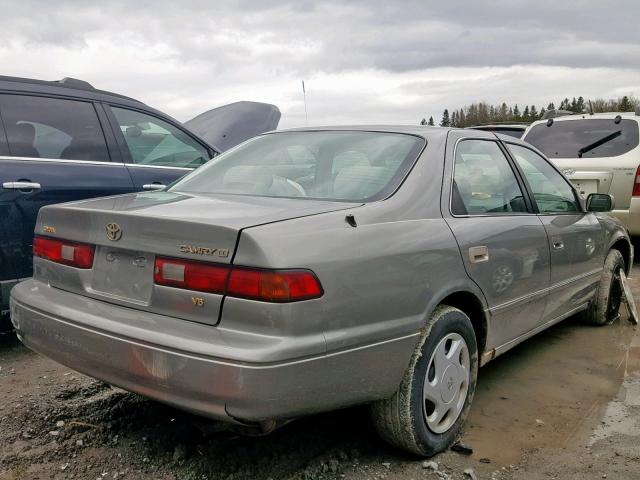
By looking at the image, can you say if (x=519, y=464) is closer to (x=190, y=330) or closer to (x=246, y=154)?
(x=190, y=330)

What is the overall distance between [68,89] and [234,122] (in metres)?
2.92

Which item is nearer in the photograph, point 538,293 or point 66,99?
point 538,293

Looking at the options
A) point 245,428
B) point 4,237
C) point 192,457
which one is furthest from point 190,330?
point 4,237

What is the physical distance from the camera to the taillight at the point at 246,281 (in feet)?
6.73

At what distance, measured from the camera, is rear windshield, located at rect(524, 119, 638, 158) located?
6980 millimetres

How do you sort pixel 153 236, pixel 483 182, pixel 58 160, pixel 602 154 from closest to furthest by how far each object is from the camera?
pixel 153 236, pixel 483 182, pixel 58 160, pixel 602 154

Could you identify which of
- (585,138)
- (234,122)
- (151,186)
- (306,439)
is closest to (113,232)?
(306,439)

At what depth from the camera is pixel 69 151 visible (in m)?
4.31

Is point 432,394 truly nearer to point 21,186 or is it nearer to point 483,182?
point 483,182

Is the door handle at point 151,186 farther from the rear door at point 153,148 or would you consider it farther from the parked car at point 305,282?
the parked car at point 305,282

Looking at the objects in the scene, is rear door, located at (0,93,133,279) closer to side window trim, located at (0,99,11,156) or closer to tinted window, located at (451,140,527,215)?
side window trim, located at (0,99,11,156)

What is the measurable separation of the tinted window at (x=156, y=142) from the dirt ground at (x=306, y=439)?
183 cm

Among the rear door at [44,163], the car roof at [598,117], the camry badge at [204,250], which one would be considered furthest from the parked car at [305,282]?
the car roof at [598,117]

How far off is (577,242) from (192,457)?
9.21 feet
